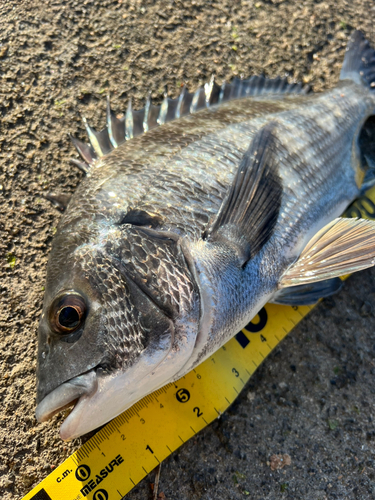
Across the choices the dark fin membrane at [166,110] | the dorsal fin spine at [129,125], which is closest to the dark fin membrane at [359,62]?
the dark fin membrane at [166,110]

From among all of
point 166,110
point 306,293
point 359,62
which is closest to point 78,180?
point 166,110

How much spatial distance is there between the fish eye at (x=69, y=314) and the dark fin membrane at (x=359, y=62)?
8.07 feet

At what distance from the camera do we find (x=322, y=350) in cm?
224

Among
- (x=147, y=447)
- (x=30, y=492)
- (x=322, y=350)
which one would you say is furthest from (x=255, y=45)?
(x=30, y=492)

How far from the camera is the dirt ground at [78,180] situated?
195 cm

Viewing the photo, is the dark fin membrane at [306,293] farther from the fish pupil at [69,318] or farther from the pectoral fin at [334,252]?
the fish pupil at [69,318]

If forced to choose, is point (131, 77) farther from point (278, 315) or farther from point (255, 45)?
point (278, 315)

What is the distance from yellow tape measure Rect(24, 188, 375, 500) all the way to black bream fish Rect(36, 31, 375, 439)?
341mm

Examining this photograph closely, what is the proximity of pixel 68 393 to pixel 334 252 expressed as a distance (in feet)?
4.70

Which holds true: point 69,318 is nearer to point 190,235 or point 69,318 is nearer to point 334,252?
point 190,235

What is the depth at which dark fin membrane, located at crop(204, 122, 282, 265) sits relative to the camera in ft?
5.64

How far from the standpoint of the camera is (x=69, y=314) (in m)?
1.35

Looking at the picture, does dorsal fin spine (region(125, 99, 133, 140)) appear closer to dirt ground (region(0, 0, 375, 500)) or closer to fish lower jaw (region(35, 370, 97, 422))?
dirt ground (region(0, 0, 375, 500))

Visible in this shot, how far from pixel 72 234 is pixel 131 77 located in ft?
4.96
